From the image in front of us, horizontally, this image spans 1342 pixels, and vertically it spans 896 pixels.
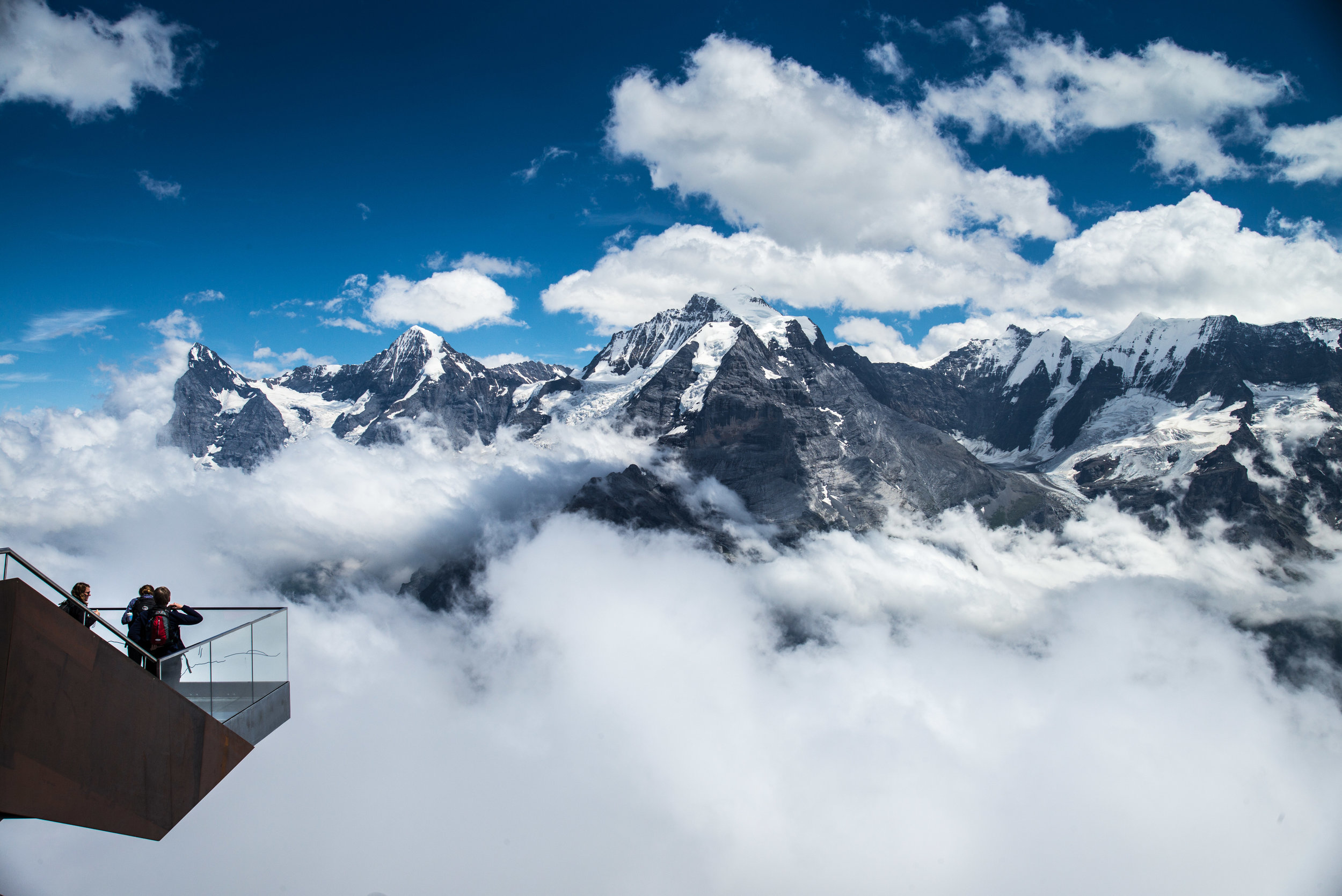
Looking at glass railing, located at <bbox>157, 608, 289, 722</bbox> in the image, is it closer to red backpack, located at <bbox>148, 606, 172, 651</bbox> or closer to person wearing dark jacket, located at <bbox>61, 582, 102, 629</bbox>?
red backpack, located at <bbox>148, 606, 172, 651</bbox>

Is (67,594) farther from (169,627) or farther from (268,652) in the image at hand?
(268,652)

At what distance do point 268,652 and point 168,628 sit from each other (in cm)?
336

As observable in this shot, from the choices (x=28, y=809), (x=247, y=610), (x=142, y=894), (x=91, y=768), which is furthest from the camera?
(x=142, y=894)

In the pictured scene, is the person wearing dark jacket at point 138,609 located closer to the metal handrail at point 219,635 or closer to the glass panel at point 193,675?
the metal handrail at point 219,635

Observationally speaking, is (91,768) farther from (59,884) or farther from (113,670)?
(59,884)

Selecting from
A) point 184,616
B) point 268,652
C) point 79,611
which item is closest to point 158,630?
point 184,616

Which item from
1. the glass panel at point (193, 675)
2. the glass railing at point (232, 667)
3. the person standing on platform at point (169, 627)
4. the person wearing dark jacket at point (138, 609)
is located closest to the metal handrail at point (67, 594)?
the person wearing dark jacket at point (138, 609)

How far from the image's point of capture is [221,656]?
20500 mm

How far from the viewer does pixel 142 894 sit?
595ft

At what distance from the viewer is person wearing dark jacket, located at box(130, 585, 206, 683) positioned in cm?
1858

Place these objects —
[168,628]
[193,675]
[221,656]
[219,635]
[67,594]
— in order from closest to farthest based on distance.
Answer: [67,594], [168,628], [193,675], [219,635], [221,656]

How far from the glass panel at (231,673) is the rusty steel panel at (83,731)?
1.70 metres

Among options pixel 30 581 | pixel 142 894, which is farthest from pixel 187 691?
pixel 142 894

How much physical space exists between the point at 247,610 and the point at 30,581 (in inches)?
284
